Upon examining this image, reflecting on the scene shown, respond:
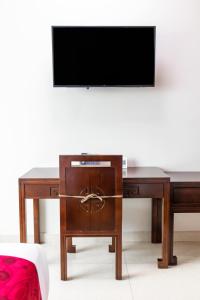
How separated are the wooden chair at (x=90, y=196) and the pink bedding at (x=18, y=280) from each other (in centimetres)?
77

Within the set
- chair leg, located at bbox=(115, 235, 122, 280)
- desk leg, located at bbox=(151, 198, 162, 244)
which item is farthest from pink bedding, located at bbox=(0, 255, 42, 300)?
desk leg, located at bbox=(151, 198, 162, 244)

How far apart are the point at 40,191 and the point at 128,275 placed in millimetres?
874

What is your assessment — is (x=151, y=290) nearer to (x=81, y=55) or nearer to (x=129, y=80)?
(x=129, y=80)

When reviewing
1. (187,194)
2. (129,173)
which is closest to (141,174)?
(129,173)

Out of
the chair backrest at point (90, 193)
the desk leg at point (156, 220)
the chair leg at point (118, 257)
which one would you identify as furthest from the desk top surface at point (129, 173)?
→ the chair leg at point (118, 257)

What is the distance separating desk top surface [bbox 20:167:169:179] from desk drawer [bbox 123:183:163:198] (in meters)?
0.07

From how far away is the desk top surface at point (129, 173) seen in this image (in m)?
2.29

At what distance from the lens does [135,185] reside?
2.27 metres

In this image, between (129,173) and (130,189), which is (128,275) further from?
(129,173)

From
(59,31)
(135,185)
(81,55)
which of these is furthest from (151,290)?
(59,31)

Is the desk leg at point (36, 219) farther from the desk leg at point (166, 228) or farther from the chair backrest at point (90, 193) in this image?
the desk leg at point (166, 228)

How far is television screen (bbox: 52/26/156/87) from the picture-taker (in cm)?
251

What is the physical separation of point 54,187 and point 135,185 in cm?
59

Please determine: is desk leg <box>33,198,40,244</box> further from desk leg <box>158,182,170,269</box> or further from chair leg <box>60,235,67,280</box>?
desk leg <box>158,182,170,269</box>
